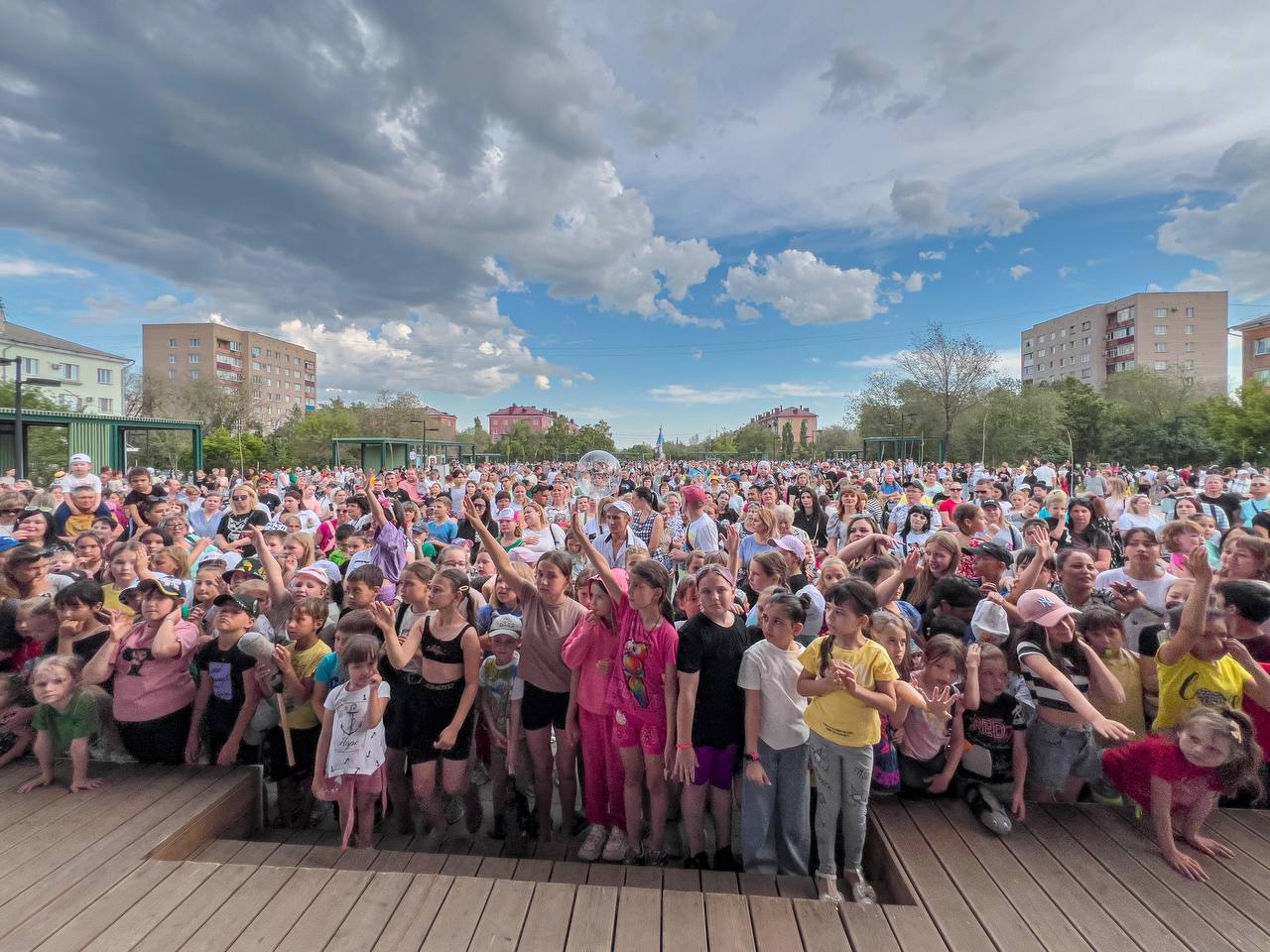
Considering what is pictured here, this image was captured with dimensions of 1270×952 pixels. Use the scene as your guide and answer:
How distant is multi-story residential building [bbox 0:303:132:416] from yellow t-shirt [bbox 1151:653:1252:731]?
224 feet

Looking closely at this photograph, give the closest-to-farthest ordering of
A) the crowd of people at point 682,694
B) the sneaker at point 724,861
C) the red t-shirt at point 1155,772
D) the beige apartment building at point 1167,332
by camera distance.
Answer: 1. the red t-shirt at point 1155,772
2. the crowd of people at point 682,694
3. the sneaker at point 724,861
4. the beige apartment building at point 1167,332

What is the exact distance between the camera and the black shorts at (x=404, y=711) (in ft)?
11.1

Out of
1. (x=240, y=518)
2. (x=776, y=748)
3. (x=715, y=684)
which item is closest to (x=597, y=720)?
(x=715, y=684)

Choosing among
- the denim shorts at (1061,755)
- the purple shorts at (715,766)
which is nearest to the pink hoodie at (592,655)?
the purple shorts at (715,766)

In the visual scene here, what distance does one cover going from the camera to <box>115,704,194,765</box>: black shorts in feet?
11.9

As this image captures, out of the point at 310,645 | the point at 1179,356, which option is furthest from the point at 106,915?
the point at 1179,356

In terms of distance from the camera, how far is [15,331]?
5525 cm

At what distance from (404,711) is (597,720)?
3.76 ft

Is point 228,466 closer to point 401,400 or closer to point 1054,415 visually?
point 401,400

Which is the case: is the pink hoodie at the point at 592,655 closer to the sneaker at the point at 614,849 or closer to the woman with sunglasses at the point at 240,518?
the sneaker at the point at 614,849

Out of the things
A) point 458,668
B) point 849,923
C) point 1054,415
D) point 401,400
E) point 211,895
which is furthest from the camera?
point 401,400

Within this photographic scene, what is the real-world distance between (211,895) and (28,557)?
333 centimetres

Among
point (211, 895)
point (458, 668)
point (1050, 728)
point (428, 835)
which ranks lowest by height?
point (428, 835)

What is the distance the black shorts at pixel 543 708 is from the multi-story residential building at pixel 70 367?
6561cm
